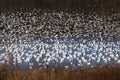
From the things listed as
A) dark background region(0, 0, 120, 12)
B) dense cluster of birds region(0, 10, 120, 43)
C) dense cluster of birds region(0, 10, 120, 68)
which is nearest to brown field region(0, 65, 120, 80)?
dense cluster of birds region(0, 10, 120, 68)

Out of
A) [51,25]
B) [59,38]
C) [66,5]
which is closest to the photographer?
[59,38]

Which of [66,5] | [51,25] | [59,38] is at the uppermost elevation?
[66,5]

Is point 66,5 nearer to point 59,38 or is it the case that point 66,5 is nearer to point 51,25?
point 51,25

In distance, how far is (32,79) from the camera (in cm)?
1048

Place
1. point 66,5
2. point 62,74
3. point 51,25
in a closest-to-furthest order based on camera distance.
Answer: point 62,74 < point 51,25 < point 66,5

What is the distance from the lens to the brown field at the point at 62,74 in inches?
419

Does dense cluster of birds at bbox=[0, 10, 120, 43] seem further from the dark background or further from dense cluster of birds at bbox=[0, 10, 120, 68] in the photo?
the dark background

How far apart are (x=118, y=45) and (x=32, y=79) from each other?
1108 cm

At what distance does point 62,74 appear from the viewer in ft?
35.8

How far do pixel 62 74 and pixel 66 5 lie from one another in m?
26.3

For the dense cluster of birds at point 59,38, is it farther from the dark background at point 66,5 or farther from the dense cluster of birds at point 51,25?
the dark background at point 66,5

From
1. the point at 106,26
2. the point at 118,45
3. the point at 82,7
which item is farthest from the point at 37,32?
the point at 82,7

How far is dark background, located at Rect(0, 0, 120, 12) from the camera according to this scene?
36000mm

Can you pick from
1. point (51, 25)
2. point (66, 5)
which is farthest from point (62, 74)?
point (66, 5)
